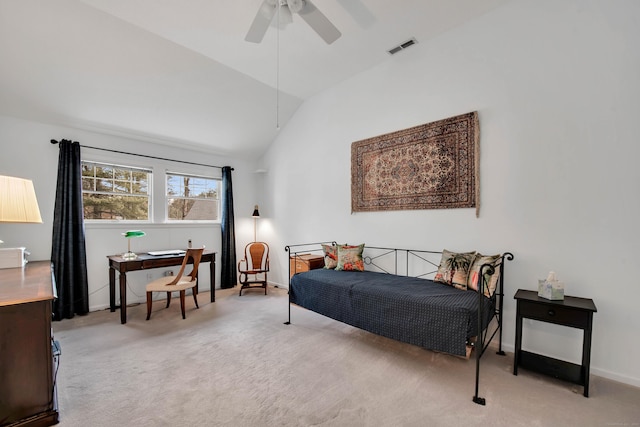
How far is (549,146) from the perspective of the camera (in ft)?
7.76

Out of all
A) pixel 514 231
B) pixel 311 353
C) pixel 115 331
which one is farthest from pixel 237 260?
pixel 514 231

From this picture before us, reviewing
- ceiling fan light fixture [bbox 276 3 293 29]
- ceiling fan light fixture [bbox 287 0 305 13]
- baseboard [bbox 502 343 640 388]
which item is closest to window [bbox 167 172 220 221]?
ceiling fan light fixture [bbox 276 3 293 29]

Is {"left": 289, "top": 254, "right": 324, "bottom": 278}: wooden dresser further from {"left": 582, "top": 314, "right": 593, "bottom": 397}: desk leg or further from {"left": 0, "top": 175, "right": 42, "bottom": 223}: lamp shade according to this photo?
{"left": 582, "top": 314, "right": 593, "bottom": 397}: desk leg

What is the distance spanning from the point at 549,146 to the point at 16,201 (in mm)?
3953

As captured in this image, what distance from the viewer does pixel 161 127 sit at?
3.98m

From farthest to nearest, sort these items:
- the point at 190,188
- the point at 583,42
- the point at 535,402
Answer: the point at 190,188 < the point at 583,42 < the point at 535,402

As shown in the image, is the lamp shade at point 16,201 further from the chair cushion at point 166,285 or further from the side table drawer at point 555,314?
the side table drawer at point 555,314

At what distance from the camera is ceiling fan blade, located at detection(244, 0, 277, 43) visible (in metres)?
1.98

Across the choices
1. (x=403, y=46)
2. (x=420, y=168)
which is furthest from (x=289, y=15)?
(x=420, y=168)

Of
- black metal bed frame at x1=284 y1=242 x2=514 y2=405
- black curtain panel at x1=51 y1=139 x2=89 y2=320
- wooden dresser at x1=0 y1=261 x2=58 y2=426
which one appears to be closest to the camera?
wooden dresser at x1=0 y1=261 x2=58 y2=426

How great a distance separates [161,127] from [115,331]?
271cm

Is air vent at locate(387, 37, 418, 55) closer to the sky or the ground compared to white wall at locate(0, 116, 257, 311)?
closer to the sky

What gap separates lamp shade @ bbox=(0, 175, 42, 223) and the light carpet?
1275 millimetres

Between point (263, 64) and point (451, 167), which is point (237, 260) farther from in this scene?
point (451, 167)
